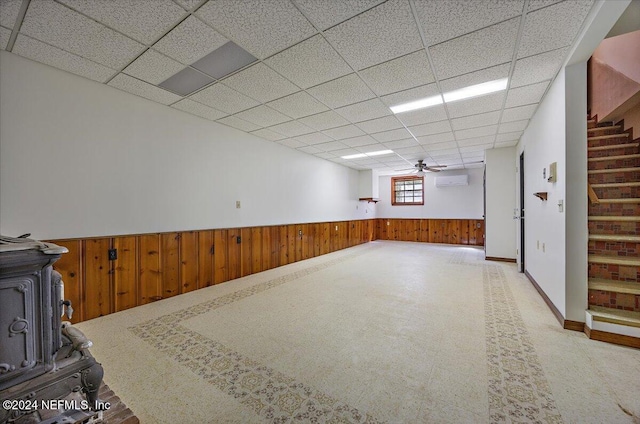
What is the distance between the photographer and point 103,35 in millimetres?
2160

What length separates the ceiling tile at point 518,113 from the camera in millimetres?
3666

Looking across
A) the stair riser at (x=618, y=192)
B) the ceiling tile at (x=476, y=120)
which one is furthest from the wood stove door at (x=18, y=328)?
the ceiling tile at (x=476, y=120)

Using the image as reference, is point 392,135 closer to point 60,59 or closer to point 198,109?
point 198,109

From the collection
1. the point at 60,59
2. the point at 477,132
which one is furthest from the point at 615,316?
the point at 60,59

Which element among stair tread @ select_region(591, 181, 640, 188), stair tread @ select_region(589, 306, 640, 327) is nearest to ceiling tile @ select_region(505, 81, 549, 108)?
stair tread @ select_region(591, 181, 640, 188)

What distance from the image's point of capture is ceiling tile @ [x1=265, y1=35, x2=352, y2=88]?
2312mm

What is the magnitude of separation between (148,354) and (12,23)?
2914 millimetres

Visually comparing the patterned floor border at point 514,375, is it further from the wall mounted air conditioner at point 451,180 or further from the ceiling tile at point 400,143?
the wall mounted air conditioner at point 451,180

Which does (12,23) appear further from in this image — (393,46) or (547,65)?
(547,65)

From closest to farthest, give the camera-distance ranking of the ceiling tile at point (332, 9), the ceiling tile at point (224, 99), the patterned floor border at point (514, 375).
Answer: the patterned floor border at point (514, 375) < the ceiling tile at point (332, 9) < the ceiling tile at point (224, 99)

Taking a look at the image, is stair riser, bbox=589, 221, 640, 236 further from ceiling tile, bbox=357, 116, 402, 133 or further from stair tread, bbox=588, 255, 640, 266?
ceiling tile, bbox=357, 116, 402, 133

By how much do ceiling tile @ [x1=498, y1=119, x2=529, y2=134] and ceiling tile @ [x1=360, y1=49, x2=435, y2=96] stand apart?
7.90 feet

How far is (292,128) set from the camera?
4535 mm

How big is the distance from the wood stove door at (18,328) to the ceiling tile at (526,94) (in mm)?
4680
